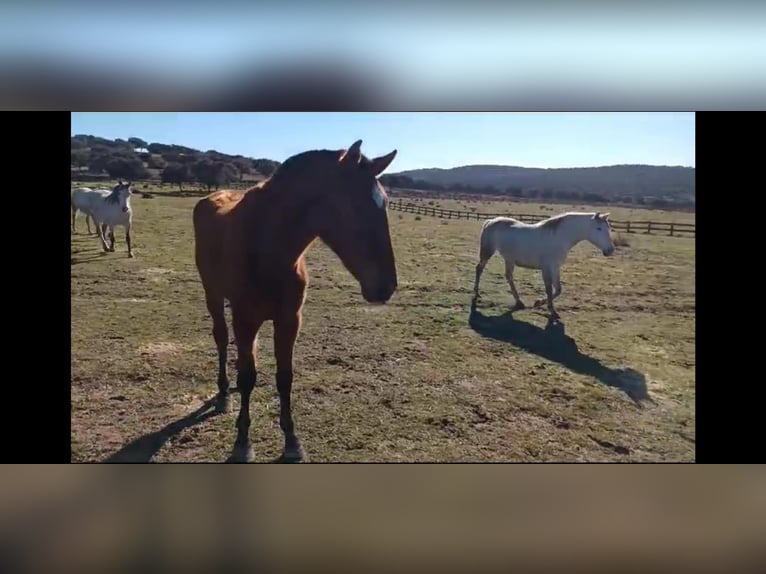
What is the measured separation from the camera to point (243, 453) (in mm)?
3121

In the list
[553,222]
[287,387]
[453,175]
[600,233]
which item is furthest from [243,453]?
[600,233]

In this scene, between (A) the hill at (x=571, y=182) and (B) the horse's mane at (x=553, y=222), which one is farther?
(B) the horse's mane at (x=553, y=222)

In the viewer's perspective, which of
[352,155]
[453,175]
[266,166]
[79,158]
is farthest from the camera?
[453,175]

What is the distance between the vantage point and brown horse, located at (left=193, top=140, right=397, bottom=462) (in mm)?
2953

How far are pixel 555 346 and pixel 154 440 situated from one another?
2166 mm

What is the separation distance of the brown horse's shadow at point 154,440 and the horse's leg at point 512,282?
1.70 meters

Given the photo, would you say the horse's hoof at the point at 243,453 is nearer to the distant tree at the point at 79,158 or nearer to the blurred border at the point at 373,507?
the blurred border at the point at 373,507

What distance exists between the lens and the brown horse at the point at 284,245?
2.95m

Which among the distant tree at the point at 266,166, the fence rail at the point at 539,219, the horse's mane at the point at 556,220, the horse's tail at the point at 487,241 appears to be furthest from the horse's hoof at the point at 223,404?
the horse's mane at the point at 556,220

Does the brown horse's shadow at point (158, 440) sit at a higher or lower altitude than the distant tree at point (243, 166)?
lower

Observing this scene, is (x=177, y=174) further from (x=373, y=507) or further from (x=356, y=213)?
(x=373, y=507)

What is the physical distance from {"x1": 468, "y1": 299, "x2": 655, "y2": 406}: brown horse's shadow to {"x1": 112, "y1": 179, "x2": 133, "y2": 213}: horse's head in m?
1.96
